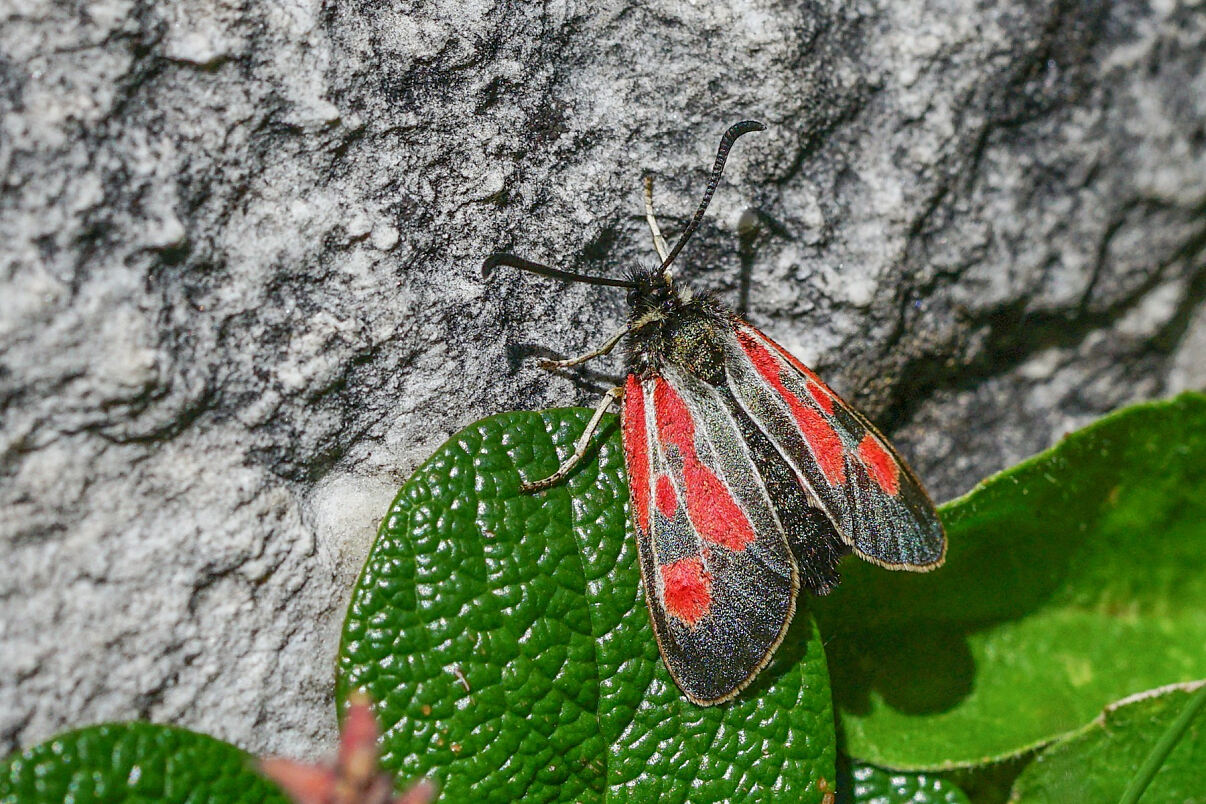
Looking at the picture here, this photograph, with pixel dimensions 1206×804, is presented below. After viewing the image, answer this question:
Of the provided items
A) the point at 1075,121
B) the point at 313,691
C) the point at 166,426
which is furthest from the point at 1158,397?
the point at 166,426

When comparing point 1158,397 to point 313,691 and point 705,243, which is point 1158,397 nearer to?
point 705,243

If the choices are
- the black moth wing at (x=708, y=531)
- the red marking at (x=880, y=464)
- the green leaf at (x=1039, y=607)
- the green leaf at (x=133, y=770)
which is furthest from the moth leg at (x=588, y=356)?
the green leaf at (x=133, y=770)

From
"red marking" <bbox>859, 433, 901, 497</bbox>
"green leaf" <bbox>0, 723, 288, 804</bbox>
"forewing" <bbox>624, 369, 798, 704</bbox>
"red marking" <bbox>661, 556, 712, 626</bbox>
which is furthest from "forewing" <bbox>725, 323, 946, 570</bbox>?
"green leaf" <bbox>0, 723, 288, 804</bbox>

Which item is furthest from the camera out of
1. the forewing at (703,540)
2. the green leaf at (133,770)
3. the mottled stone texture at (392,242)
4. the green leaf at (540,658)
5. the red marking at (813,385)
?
the red marking at (813,385)

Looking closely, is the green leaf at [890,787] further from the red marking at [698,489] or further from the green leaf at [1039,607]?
the red marking at [698,489]

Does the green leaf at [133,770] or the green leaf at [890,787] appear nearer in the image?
the green leaf at [133,770]

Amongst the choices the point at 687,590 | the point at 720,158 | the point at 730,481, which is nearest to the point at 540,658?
the point at 687,590

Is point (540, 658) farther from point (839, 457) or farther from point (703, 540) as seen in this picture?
point (839, 457)
